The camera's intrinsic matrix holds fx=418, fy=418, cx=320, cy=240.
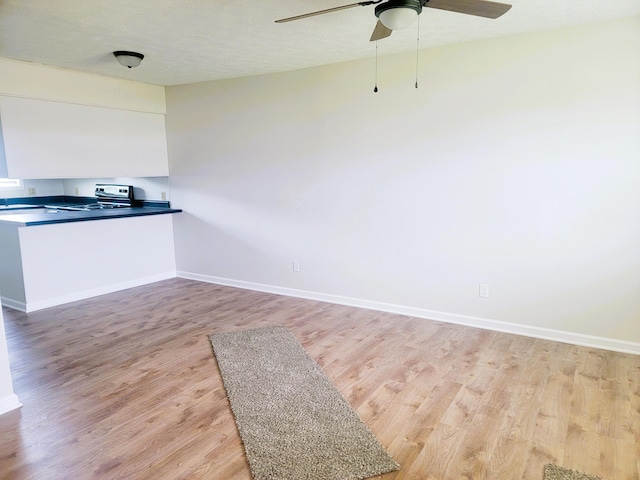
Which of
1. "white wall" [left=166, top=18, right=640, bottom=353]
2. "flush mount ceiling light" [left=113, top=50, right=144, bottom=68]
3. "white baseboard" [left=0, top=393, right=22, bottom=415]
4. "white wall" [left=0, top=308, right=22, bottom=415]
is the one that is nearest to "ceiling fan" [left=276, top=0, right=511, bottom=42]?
"white wall" [left=166, top=18, right=640, bottom=353]

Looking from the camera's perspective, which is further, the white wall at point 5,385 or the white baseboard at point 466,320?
the white baseboard at point 466,320

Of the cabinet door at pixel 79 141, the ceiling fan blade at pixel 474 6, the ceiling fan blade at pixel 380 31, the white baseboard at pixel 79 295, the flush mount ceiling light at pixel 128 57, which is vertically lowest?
the white baseboard at pixel 79 295

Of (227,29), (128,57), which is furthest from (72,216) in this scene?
(227,29)

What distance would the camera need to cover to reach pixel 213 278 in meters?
5.42

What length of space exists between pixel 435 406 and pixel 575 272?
174 cm

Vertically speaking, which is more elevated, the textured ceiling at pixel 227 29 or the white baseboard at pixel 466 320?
the textured ceiling at pixel 227 29

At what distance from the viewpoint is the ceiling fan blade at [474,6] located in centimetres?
215

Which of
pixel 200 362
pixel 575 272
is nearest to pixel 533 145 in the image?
pixel 575 272

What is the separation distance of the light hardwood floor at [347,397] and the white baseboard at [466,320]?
4.1 inches

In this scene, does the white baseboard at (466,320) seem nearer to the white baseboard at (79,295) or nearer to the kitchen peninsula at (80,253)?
the white baseboard at (79,295)

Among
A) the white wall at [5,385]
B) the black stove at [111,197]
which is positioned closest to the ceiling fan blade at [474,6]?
the white wall at [5,385]

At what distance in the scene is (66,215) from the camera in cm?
461

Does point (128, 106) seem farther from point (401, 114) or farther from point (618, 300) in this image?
point (618, 300)

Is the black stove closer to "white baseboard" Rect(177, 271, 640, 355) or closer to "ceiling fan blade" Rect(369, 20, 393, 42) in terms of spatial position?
"white baseboard" Rect(177, 271, 640, 355)
